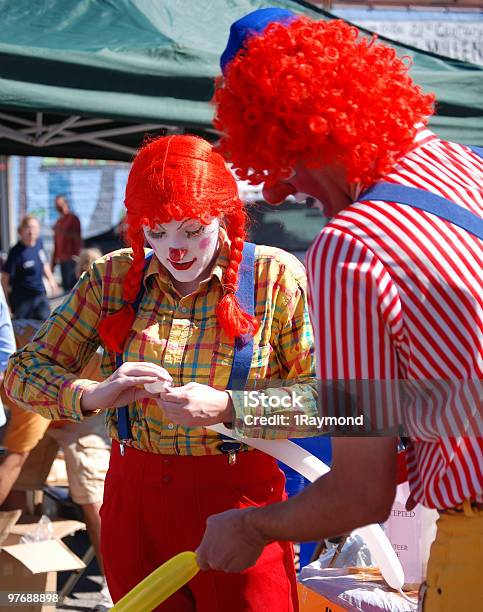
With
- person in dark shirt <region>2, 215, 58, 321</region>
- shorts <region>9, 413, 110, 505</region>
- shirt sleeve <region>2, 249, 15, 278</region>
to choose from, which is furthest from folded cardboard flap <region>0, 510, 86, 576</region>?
shirt sleeve <region>2, 249, 15, 278</region>

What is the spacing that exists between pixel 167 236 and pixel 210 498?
2.13ft

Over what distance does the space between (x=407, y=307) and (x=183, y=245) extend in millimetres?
1012

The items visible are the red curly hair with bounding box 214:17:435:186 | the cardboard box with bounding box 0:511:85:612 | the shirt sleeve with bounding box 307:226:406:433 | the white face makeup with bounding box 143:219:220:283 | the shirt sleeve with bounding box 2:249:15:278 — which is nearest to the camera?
the shirt sleeve with bounding box 307:226:406:433

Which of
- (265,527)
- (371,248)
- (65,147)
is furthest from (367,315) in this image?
(65,147)

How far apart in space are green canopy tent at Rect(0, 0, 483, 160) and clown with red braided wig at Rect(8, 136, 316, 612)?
1642 millimetres

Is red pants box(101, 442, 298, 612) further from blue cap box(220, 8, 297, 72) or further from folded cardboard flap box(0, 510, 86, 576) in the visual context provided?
folded cardboard flap box(0, 510, 86, 576)

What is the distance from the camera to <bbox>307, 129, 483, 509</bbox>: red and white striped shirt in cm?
141

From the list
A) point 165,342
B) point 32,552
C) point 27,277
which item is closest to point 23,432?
point 32,552

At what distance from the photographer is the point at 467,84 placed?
4.54 meters

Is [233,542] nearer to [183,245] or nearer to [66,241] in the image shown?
[183,245]

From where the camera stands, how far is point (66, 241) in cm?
1405

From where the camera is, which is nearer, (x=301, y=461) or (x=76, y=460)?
(x=301, y=461)

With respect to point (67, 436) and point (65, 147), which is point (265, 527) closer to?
point (67, 436)

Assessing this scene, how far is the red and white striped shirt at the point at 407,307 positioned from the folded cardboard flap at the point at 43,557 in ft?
9.00
